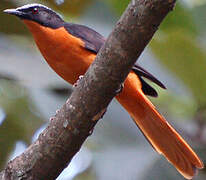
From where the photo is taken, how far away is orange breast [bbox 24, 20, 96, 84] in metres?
3.22

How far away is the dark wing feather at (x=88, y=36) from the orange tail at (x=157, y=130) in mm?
262

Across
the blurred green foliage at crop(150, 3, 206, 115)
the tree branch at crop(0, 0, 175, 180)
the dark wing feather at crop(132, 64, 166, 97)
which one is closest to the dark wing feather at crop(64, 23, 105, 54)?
the dark wing feather at crop(132, 64, 166, 97)

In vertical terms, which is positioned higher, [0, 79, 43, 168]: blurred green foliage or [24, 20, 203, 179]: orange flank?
[24, 20, 203, 179]: orange flank

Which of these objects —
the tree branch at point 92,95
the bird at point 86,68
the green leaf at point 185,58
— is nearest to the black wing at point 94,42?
the bird at point 86,68

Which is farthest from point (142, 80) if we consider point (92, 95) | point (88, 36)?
point (92, 95)

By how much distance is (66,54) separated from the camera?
3.23 meters

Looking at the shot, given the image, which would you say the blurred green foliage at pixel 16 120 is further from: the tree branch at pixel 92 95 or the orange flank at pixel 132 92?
the tree branch at pixel 92 95

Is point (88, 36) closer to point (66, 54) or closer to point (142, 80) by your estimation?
point (66, 54)

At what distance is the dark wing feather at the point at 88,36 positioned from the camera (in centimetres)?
324

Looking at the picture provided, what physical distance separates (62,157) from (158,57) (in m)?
1.28

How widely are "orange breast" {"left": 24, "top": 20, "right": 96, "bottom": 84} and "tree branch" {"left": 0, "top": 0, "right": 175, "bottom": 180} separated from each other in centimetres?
75

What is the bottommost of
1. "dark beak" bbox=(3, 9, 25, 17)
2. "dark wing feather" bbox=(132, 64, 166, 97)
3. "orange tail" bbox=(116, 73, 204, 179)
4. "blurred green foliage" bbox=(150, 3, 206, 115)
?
"orange tail" bbox=(116, 73, 204, 179)

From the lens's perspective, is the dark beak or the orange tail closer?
the orange tail

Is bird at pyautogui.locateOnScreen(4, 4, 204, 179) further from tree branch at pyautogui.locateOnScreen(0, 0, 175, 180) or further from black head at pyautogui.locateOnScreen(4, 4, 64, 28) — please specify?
tree branch at pyautogui.locateOnScreen(0, 0, 175, 180)
